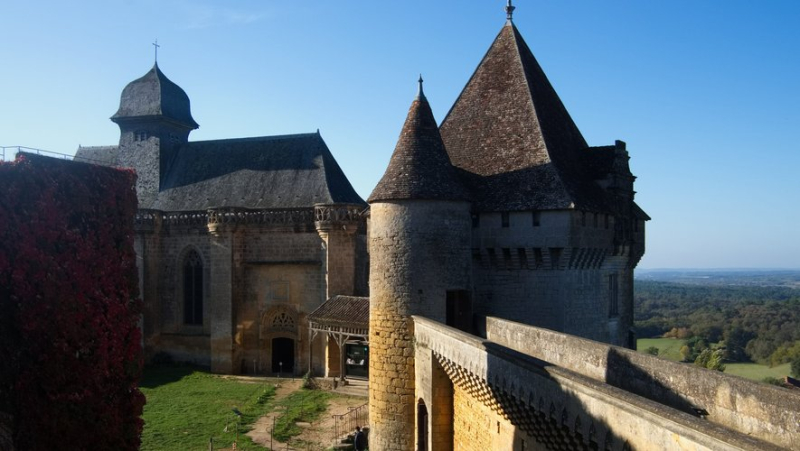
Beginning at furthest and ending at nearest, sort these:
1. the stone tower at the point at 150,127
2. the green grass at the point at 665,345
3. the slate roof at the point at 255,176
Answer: the green grass at the point at 665,345, the stone tower at the point at 150,127, the slate roof at the point at 255,176

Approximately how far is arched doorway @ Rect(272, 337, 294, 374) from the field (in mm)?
26727

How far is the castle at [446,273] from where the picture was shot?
334 inches

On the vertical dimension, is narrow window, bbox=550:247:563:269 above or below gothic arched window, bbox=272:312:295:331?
above

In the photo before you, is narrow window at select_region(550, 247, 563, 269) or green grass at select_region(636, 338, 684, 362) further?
green grass at select_region(636, 338, 684, 362)

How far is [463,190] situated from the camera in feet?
50.7

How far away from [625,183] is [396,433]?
9.47 meters

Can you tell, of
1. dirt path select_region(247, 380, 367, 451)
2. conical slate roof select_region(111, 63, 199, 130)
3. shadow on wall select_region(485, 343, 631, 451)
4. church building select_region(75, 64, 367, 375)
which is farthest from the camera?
conical slate roof select_region(111, 63, 199, 130)

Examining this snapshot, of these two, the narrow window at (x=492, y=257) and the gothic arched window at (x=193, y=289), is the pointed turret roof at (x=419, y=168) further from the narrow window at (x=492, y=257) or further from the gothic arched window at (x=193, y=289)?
the gothic arched window at (x=193, y=289)

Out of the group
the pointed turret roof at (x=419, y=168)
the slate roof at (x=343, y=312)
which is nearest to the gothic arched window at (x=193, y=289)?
the slate roof at (x=343, y=312)

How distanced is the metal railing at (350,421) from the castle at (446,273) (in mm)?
2685

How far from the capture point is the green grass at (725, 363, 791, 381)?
160ft

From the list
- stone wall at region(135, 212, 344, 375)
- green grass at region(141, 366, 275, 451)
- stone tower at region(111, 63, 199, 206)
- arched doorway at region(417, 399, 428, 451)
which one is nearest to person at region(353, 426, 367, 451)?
arched doorway at region(417, 399, 428, 451)

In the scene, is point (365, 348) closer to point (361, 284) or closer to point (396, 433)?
point (361, 284)

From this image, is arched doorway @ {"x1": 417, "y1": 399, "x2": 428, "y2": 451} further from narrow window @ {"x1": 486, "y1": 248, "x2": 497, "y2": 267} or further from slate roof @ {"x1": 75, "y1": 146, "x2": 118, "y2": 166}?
slate roof @ {"x1": 75, "y1": 146, "x2": 118, "y2": 166}
